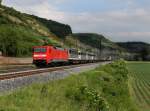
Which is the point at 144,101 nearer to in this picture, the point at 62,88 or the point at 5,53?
the point at 62,88

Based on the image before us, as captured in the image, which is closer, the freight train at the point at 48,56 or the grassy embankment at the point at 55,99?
Answer: the grassy embankment at the point at 55,99

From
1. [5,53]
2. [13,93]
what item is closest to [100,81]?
[13,93]

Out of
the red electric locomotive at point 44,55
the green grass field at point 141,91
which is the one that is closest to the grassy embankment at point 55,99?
the green grass field at point 141,91

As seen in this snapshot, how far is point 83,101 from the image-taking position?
65.3 ft

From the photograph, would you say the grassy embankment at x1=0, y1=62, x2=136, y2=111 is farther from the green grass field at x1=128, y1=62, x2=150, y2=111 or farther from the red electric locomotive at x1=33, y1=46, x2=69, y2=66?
the red electric locomotive at x1=33, y1=46, x2=69, y2=66

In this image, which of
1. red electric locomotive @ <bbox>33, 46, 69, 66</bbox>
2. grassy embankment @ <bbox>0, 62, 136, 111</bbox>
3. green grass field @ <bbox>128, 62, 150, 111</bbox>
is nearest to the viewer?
grassy embankment @ <bbox>0, 62, 136, 111</bbox>

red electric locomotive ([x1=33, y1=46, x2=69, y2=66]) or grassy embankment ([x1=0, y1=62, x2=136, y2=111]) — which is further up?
red electric locomotive ([x1=33, y1=46, x2=69, y2=66])

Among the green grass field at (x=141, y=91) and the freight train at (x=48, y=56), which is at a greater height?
the freight train at (x=48, y=56)

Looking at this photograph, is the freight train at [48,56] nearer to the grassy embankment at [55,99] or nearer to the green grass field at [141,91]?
the green grass field at [141,91]

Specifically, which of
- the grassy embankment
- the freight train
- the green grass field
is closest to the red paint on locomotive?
the freight train

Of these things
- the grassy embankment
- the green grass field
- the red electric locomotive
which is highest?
the red electric locomotive

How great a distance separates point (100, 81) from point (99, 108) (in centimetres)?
1450

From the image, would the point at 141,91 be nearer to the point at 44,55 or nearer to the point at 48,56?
the point at 48,56

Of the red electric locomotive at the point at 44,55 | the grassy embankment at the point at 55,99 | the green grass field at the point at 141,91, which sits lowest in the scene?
Answer: the green grass field at the point at 141,91
